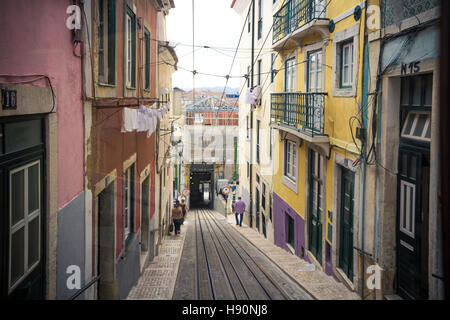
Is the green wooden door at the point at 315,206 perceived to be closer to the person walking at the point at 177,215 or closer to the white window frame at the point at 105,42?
the white window frame at the point at 105,42

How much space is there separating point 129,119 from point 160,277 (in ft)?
13.2

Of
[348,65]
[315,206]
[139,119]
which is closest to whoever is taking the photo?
[139,119]

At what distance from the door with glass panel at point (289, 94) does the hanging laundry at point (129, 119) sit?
14.6 ft

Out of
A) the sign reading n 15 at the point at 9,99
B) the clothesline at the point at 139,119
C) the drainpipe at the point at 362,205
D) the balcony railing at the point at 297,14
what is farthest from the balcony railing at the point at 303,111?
the sign reading n 15 at the point at 9,99

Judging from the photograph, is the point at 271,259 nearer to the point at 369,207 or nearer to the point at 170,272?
the point at 170,272

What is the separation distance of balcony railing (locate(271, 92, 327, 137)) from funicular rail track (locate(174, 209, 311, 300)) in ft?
10.0

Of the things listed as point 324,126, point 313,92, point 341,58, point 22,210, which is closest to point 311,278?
point 324,126

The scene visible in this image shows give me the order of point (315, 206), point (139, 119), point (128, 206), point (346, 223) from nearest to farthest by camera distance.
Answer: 1. point (139, 119)
2. point (346, 223)
3. point (128, 206)
4. point (315, 206)

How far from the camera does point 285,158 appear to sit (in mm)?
12695

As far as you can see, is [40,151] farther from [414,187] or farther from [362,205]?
[362,205]

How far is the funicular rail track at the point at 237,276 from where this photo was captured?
6.88 metres

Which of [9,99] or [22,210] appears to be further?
[22,210]

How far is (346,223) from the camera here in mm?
7926
